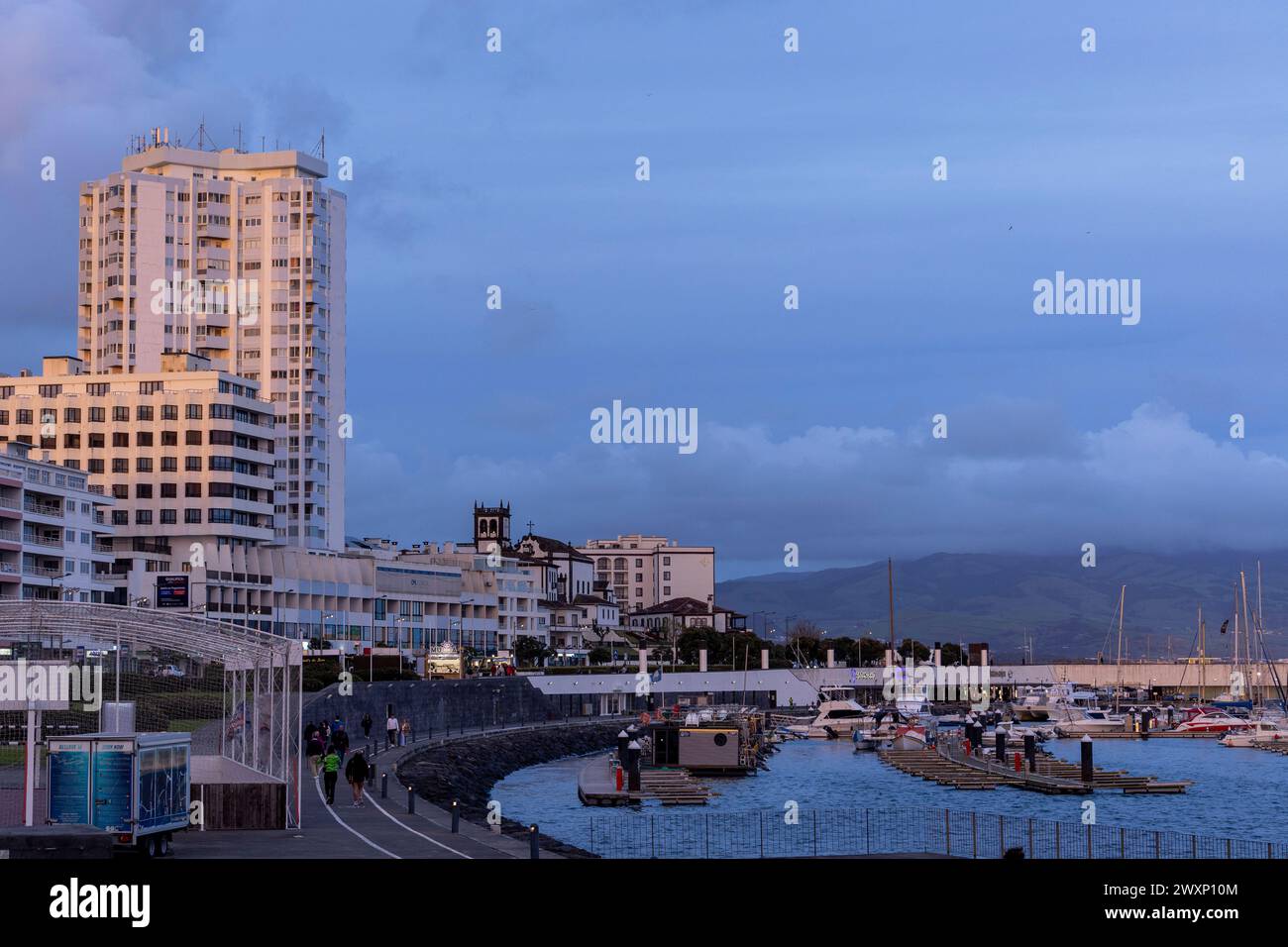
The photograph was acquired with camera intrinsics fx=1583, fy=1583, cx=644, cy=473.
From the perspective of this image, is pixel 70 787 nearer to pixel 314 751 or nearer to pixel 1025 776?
pixel 314 751

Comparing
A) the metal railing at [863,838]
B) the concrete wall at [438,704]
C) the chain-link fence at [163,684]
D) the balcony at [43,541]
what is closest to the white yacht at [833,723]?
the concrete wall at [438,704]

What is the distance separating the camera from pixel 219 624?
36.3 m

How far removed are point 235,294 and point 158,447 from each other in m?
46.1

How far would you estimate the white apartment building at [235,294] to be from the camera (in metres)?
190

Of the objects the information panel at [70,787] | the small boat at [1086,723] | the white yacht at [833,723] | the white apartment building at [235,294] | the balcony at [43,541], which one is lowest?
the small boat at [1086,723]

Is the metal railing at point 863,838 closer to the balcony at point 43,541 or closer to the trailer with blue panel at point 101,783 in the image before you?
the trailer with blue panel at point 101,783

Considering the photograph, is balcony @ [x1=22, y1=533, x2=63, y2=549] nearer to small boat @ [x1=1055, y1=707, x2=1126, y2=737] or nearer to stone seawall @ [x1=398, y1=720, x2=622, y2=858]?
stone seawall @ [x1=398, y1=720, x2=622, y2=858]

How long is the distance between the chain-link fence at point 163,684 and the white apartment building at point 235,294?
140 metres

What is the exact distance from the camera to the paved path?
3319 centimetres

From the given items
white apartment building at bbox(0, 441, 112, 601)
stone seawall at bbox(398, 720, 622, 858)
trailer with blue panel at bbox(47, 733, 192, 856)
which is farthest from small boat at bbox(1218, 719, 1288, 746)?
trailer with blue panel at bbox(47, 733, 192, 856)

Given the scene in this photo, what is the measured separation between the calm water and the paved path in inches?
641

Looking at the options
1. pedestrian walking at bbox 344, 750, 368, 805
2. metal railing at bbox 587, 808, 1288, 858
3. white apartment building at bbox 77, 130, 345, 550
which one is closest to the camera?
pedestrian walking at bbox 344, 750, 368, 805
